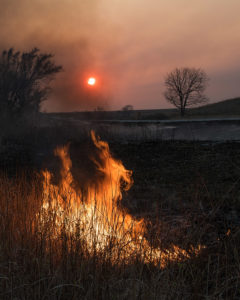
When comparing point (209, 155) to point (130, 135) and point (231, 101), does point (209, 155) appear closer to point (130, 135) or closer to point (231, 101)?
point (130, 135)

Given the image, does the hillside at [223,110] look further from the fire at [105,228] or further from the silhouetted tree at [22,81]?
the fire at [105,228]

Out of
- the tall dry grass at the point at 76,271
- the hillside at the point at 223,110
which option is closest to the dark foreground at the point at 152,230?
the tall dry grass at the point at 76,271

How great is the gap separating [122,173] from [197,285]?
3.01m

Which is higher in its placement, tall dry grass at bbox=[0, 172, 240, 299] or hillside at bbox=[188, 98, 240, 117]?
hillside at bbox=[188, 98, 240, 117]

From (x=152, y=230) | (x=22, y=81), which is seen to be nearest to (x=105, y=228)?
(x=152, y=230)

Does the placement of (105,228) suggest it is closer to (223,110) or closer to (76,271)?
(76,271)

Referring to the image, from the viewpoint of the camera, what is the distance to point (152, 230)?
360 centimetres

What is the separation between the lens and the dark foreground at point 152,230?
245cm

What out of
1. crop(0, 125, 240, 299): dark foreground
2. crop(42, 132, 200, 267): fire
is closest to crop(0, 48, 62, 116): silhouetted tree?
crop(0, 125, 240, 299): dark foreground

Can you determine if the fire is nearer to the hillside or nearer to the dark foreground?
the dark foreground

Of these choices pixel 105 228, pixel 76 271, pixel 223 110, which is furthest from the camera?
pixel 223 110

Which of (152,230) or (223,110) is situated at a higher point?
(223,110)

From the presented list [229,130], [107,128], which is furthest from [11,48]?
[229,130]

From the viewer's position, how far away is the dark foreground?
8.04ft
